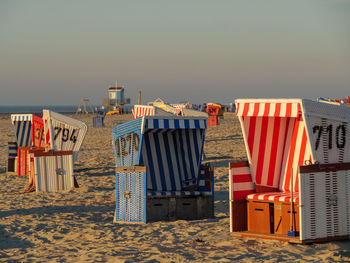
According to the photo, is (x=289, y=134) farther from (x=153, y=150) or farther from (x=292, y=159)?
(x=153, y=150)

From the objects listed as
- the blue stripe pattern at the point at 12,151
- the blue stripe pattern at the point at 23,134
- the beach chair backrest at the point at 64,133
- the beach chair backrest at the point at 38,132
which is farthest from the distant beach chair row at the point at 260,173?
the blue stripe pattern at the point at 23,134

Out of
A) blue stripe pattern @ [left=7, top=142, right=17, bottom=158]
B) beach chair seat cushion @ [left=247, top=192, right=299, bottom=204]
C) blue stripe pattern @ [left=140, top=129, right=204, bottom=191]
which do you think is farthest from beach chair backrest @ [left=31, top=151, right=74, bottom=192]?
beach chair seat cushion @ [left=247, top=192, right=299, bottom=204]

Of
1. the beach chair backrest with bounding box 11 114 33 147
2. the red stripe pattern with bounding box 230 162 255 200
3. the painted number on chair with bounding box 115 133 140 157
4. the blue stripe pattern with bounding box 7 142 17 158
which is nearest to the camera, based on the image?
the red stripe pattern with bounding box 230 162 255 200

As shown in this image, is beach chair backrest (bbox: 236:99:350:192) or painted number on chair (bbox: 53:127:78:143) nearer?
beach chair backrest (bbox: 236:99:350:192)

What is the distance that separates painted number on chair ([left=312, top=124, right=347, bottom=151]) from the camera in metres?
5.88

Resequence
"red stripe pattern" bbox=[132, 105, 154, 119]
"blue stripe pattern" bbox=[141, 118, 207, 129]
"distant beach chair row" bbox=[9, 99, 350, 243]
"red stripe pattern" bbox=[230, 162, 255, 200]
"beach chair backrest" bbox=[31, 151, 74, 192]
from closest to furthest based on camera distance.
Result: "distant beach chair row" bbox=[9, 99, 350, 243] → "red stripe pattern" bbox=[230, 162, 255, 200] → "blue stripe pattern" bbox=[141, 118, 207, 129] → "red stripe pattern" bbox=[132, 105, 154, 119] → "beach chair backrest" bbox=[31, 151, 74, 192]

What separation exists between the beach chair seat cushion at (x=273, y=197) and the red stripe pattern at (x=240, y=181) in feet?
0.51

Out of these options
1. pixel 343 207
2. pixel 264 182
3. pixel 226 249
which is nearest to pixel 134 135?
pixel 264 182

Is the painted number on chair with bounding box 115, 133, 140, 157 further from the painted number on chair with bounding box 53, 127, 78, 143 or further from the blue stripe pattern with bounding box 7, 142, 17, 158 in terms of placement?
the blue stripe pattern with bounding box 7, 142, 17, 158

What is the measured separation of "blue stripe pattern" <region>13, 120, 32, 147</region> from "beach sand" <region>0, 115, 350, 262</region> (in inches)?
170

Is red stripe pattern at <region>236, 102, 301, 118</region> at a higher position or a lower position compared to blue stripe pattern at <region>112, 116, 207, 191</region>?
higher

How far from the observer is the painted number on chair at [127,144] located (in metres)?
7.78

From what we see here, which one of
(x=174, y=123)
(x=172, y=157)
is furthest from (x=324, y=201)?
(x=172, y=157)

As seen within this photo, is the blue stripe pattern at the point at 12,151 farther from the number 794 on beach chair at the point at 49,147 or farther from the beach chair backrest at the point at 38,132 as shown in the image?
the beach chair backrest at the point at 38,132
